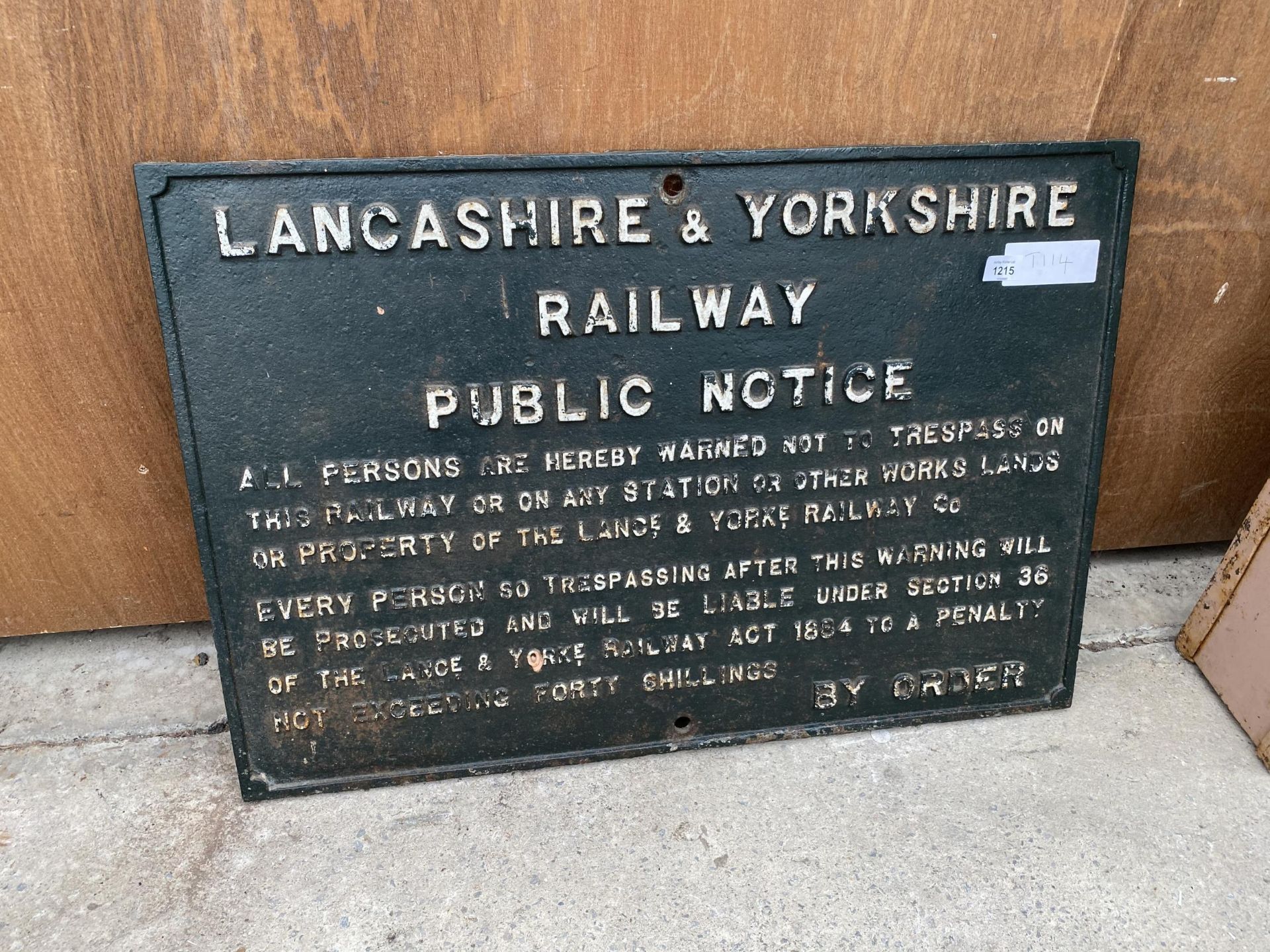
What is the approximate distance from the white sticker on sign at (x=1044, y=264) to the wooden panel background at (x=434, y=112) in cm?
33

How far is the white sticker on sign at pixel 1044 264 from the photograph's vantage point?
1896mm

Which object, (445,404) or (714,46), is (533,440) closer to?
(445,404)

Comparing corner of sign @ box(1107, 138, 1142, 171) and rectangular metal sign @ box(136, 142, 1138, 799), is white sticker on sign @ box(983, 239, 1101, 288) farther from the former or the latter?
corner of sign @ box(1107, 138, 1142, 171)

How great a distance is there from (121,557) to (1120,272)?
2669mm

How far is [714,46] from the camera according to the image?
74.0 inches

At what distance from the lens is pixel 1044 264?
1.91m

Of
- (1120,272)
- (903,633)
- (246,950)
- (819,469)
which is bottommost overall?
(246,950)

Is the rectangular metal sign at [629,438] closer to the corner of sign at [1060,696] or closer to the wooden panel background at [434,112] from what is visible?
the corner of sign at [1060,696]

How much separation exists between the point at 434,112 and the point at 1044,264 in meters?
1.40

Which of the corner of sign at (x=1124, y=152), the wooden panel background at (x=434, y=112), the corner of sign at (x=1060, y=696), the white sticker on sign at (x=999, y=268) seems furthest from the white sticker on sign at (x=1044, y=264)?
the corner of sign at (x=1060, y=696)

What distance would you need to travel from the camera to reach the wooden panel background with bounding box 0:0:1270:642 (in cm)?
179

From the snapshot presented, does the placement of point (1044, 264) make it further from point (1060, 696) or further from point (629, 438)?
point (1060, 696)

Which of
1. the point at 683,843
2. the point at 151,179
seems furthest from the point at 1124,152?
the point at 151,179

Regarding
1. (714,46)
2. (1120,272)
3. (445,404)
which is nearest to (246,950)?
(445,404)
